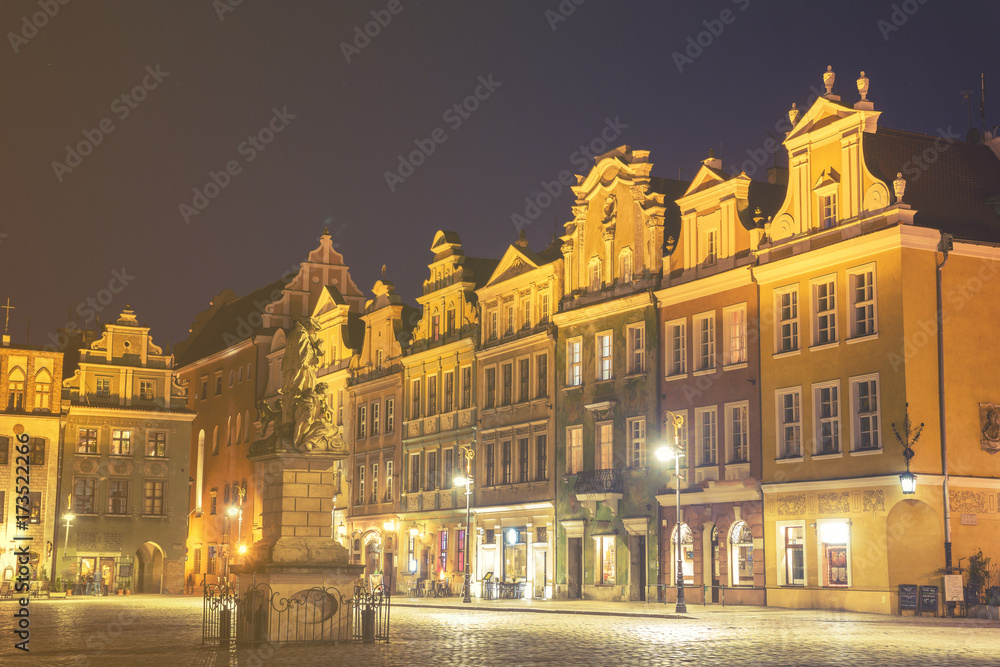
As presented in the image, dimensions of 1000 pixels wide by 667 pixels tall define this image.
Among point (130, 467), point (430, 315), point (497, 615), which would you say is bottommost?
point (497, 615)

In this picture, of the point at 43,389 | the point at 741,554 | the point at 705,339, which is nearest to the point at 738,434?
the point at 705,339

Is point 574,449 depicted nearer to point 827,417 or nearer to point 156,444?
point 827,417

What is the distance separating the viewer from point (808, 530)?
144 feet

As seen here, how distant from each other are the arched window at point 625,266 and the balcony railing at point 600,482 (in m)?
7.59

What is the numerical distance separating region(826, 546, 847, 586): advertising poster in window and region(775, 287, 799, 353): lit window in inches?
269

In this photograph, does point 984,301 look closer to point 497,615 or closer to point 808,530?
point 808,530

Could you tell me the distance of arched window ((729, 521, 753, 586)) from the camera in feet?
152

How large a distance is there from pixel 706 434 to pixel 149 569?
4303 centimetres

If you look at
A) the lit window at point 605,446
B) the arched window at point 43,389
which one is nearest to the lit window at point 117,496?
the arched window at point 43,389

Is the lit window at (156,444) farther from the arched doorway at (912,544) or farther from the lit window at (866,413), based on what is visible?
the arched doorway at (912,544)

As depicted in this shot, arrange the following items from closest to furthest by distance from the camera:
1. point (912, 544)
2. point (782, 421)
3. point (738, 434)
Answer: point (912, 544) → point (782, 421) → point (738, 434)

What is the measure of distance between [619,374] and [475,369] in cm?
1197

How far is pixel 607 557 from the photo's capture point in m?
53.2

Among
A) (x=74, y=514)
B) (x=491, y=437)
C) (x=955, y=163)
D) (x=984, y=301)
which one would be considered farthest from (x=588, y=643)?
(x=74, y=514)
